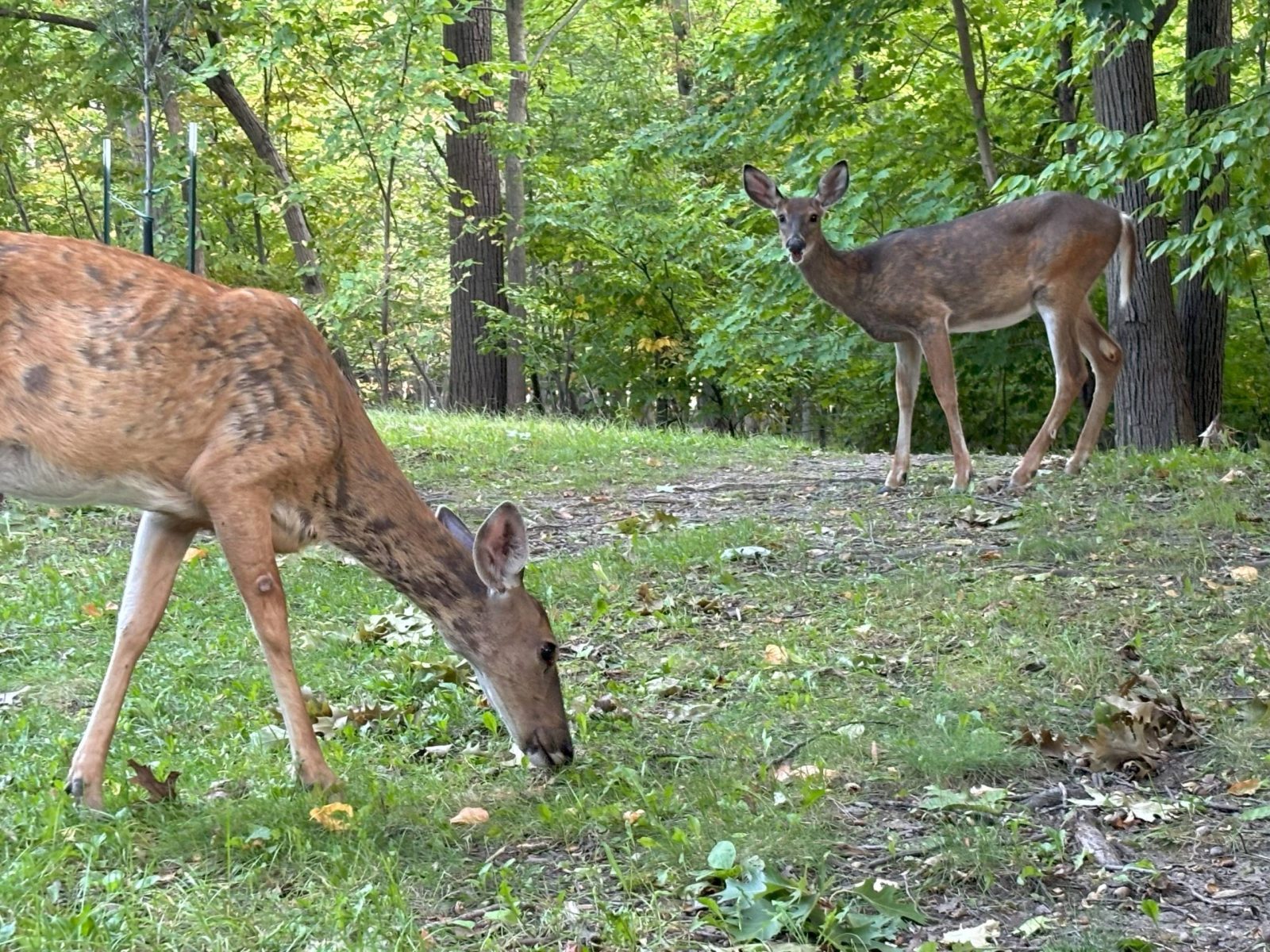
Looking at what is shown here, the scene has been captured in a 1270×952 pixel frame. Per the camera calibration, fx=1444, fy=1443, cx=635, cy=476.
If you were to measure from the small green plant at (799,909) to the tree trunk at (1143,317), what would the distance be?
809cm

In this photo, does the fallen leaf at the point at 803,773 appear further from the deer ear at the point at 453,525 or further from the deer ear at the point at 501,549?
the deer ear at the point at 453,525

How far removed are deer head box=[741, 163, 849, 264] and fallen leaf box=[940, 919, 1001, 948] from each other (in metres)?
6.98

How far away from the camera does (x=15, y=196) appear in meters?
20.5

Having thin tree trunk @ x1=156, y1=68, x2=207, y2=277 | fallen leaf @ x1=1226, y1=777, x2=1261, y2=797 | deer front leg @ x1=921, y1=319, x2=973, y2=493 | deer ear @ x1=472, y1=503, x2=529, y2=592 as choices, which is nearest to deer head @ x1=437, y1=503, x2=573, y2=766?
deer ear @ x1=472, y1=503, x2=529, y2=592

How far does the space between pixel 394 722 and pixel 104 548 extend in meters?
3.73

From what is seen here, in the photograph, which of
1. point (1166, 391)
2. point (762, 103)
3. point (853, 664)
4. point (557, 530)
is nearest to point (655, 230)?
point (762, 103)

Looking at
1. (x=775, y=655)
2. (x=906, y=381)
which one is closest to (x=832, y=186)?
(x=906, y=381)

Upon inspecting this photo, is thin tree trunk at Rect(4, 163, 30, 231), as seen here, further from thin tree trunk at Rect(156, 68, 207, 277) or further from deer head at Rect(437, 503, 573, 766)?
deer head at Rect(437, 503, 573, 766)

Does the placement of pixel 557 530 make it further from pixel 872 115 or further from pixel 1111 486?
pixel 872 115

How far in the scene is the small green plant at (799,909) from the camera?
3264mm

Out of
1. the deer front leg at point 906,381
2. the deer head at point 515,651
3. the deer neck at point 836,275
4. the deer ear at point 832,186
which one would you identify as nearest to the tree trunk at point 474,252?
the deer ear at point 832,186

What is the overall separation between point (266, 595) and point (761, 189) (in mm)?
6917

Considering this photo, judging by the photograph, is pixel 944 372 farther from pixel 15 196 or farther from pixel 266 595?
pixel 15 196

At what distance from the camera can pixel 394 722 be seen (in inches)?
196
